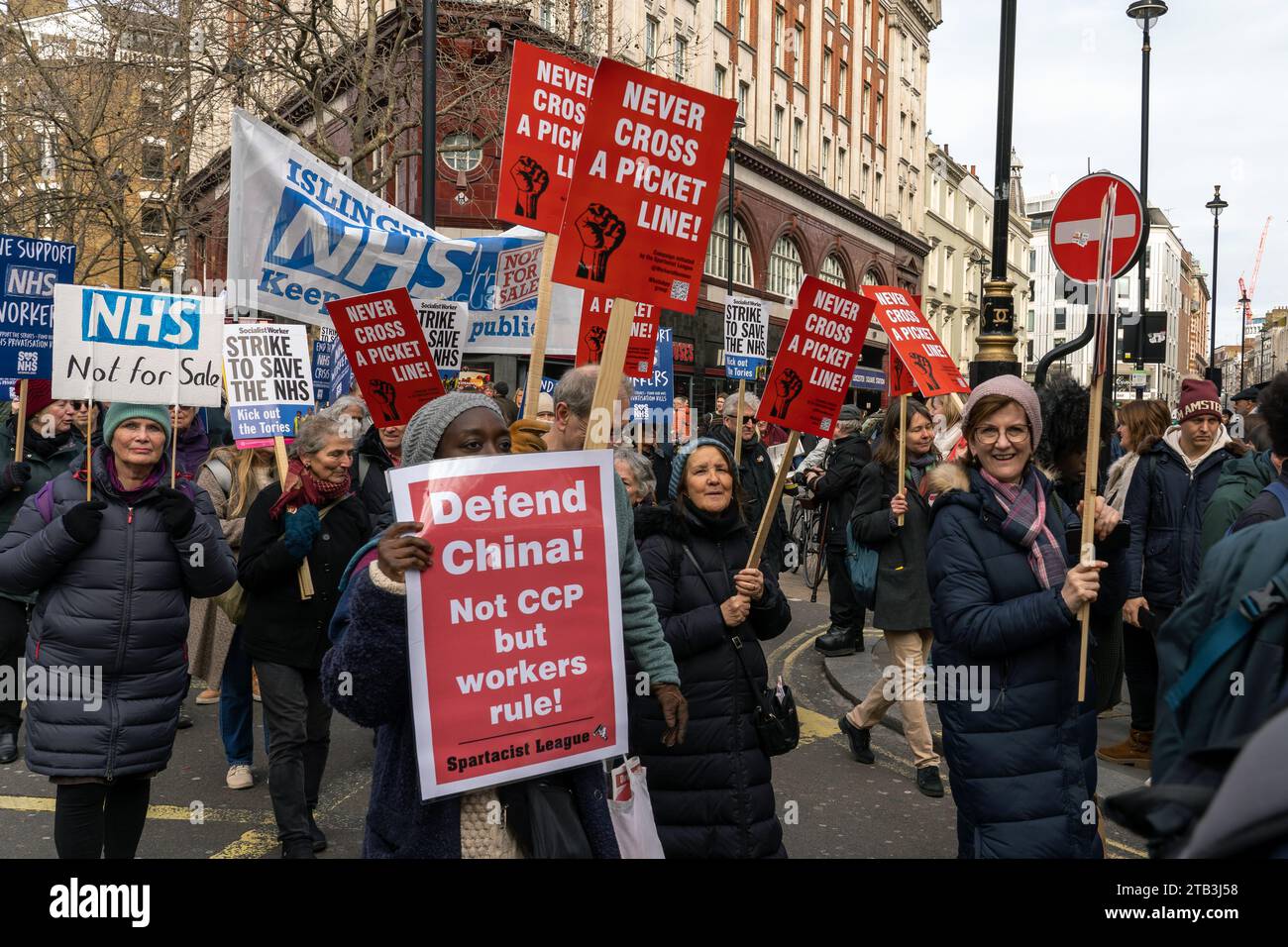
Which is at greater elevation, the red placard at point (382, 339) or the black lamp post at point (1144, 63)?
the black lamp post at point (1144, 63)

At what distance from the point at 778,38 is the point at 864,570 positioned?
31.7m

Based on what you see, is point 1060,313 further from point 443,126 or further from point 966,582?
point 966,582

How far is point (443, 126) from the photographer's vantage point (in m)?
21.5

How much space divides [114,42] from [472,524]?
53.5ft

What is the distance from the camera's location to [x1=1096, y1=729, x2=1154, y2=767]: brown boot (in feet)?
20.4

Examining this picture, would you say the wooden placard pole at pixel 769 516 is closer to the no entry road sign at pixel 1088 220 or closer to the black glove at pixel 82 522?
the black glove at pixel 82 522

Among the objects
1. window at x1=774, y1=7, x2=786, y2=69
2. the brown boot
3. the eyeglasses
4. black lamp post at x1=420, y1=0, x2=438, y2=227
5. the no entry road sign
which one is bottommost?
the brown boot

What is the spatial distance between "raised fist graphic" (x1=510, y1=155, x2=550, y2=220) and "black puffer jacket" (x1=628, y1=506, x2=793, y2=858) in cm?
225

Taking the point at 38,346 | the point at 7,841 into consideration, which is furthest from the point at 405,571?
the point at 38,346

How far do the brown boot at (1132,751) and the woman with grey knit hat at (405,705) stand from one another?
473 centimetres

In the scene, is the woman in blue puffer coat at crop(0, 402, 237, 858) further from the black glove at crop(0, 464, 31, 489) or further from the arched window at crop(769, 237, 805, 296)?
the arched window at crop(769, 237, 805, 296)

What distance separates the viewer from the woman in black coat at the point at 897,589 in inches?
227

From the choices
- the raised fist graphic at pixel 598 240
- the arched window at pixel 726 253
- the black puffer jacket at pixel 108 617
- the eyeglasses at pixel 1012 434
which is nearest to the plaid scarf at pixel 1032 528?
the eyeglasses at pixel 1012 434

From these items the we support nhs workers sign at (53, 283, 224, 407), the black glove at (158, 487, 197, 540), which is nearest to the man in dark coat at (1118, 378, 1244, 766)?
the black glove at (158, 487, 197, 540)
